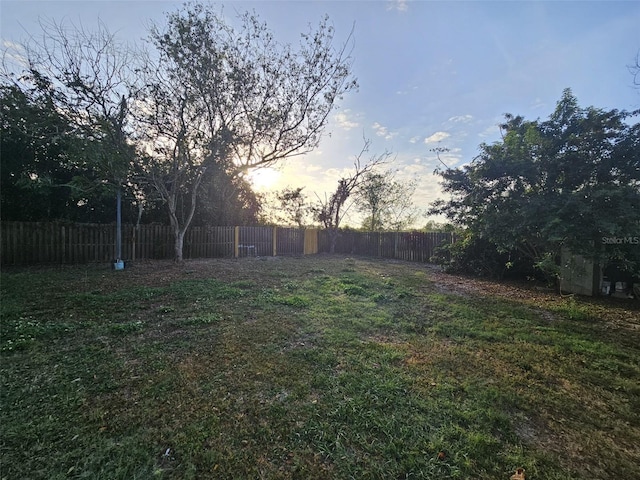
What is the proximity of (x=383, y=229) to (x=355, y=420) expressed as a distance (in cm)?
1781

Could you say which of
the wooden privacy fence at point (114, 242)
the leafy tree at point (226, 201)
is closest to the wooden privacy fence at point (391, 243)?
the wooden privacy fence at point (114, 242)

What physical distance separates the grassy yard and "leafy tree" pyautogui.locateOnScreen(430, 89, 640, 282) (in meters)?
1.30

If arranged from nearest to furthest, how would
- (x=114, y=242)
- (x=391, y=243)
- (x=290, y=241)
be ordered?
(x=114, y=242) < (x=391, y=243) < (x=290, y=241)

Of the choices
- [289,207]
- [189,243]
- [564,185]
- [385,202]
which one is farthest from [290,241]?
[564,185]

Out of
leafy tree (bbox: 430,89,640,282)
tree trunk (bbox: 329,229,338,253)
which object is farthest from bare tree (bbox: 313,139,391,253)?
leafy tree (bbox: 430,89,640,282)

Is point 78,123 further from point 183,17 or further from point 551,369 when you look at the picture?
point 551,369

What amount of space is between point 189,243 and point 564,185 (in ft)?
38.5

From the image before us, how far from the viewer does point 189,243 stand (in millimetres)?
11445

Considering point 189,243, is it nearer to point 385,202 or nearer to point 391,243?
point 391,243

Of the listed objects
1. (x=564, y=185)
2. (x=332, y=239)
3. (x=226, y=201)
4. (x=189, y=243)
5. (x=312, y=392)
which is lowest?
(x=312, y=392)

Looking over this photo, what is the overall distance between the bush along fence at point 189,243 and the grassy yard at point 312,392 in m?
4.81

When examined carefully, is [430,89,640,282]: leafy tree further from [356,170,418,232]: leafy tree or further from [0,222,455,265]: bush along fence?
[356,170,418,232]: leafy tree

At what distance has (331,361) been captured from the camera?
2676 millimetres

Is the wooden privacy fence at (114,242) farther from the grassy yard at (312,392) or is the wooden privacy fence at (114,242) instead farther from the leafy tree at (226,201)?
the grassy yard at (312,392)
